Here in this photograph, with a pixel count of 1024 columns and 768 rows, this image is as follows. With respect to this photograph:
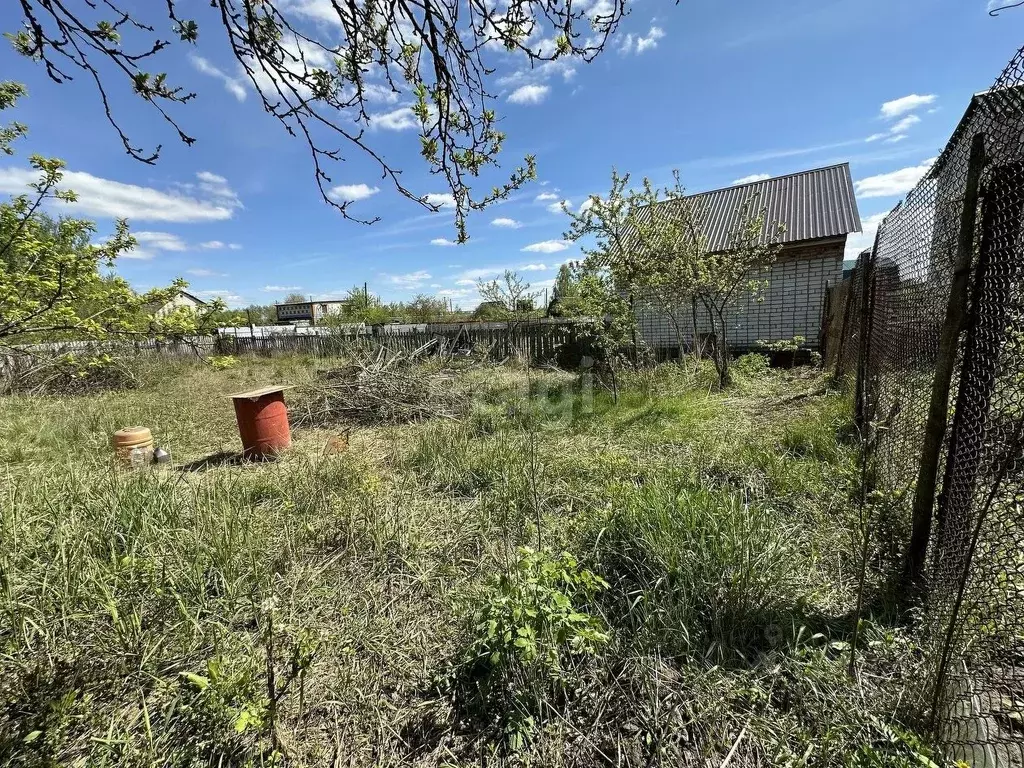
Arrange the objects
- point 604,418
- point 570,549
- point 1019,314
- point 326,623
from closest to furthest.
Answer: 1. point 1019,314
2. point 326,623
3. point 570,549
4. point 604,418

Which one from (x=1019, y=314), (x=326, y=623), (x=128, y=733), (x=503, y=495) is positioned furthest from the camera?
(x=503, y=495)

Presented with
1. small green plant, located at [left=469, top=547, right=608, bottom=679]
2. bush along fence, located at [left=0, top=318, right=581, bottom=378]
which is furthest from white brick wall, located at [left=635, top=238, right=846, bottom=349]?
small green plant, located at [left=469, top=547, right=608, bottom=679]

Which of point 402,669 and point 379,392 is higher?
point 379,392

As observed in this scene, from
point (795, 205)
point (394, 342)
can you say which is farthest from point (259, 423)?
point (795, 205)

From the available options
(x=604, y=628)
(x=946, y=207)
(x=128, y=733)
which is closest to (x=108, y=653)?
(x=128, y=733)

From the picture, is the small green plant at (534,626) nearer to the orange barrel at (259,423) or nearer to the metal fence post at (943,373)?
the metal fence post at (943,373)

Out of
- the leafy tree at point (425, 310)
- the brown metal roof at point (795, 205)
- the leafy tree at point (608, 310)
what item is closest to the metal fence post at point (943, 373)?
the leafy tree at point (608, 310)

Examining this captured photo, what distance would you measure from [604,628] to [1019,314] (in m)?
1.94

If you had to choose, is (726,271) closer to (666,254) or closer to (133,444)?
(666,254)

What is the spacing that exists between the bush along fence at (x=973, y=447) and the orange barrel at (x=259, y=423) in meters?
5.74

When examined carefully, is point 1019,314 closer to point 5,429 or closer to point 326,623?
point 326,623

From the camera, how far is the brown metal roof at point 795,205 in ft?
37.7

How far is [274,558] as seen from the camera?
2676 mm

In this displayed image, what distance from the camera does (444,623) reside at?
7.21 feet
